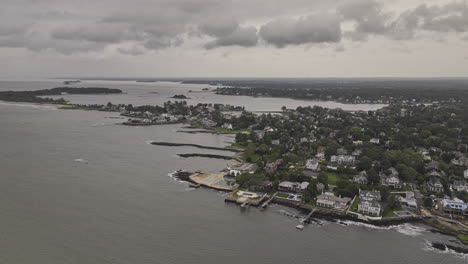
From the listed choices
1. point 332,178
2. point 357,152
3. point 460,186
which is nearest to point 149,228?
point 332,178

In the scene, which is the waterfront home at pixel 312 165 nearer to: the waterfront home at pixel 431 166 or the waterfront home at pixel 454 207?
the waterfront home at pixel 431 166

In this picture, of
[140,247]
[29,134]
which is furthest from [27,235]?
[29,134]

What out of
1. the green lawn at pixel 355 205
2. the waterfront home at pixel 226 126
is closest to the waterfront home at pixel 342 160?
the green lawn at pixel 355 205

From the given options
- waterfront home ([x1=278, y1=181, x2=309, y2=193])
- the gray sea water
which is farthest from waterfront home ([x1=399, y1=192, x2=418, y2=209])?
waterfront home ([x1=278, y1=181, x2=309, y2=193])

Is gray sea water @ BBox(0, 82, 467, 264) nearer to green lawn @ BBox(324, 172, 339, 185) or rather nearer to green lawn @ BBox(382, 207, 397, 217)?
green lawn @ BBox(382, 207, 397, 217)

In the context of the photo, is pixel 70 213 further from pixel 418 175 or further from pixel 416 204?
pixel 418 175

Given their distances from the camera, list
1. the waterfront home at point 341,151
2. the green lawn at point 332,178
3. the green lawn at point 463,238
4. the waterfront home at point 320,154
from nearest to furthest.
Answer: the green lawn at point 463,238 → the green lawn at point 332,178 → the waterfront home at point 320,154 → the waterfront home at point 341,151

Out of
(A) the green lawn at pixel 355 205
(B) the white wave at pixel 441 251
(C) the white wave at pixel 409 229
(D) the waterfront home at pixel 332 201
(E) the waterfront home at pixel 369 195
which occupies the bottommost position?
(B) the white wave at pixel 441 251
